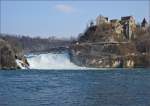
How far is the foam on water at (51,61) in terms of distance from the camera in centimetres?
12712

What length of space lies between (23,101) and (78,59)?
110359 millimetres

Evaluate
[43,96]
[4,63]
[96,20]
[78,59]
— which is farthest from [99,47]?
[43,96]

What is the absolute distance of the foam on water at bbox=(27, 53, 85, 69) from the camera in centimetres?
12712

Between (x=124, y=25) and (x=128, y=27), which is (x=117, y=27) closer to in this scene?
(x=124, y=25)

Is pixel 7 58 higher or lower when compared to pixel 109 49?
lower

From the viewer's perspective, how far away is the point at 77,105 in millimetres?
28172

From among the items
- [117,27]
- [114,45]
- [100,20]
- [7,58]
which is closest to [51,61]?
[114,45]

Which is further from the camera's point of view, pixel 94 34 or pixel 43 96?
pixel 94 34

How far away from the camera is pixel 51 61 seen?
133m

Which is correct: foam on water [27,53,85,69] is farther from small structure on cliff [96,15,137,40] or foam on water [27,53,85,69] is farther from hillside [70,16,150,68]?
small structure on cliff [96,15,137,40]

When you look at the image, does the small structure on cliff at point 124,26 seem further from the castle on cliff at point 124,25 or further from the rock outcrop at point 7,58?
the rock outcrop at point 7,58

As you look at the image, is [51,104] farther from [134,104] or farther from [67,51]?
[67,51]

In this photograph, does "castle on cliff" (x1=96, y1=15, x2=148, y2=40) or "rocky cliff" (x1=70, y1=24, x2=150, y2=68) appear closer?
"rocky cliff" (x1=70, y1=24, x2=150, y2=68)

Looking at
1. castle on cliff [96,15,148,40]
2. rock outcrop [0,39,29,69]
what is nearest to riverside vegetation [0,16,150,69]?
castle on cliff [96,15,148,40]
